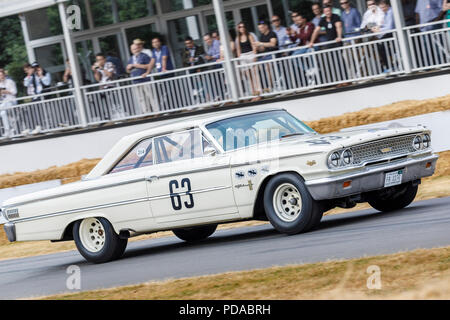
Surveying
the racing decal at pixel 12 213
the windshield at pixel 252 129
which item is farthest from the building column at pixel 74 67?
the windshield at pixel 252 129

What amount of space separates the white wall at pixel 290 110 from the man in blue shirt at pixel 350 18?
4.46 ft

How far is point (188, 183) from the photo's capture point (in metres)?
10.1

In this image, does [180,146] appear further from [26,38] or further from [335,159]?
[26,38]

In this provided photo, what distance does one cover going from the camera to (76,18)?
21719mm

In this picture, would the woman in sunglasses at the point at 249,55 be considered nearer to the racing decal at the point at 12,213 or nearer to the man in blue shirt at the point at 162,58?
the man in blue shirt at the point at 162,58

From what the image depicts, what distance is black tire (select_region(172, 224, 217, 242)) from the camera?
1173 cm

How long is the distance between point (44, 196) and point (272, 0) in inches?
486

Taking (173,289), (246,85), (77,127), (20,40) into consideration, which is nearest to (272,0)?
(246,85)

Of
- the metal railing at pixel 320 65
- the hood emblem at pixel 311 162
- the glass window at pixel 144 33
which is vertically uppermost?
the glass window at pixel 144 33

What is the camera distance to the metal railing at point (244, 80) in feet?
57.3

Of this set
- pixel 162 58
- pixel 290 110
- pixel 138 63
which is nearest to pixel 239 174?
pixel 290 110

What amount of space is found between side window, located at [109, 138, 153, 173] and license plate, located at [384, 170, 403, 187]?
2.91 m

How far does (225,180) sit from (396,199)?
7.81ft
